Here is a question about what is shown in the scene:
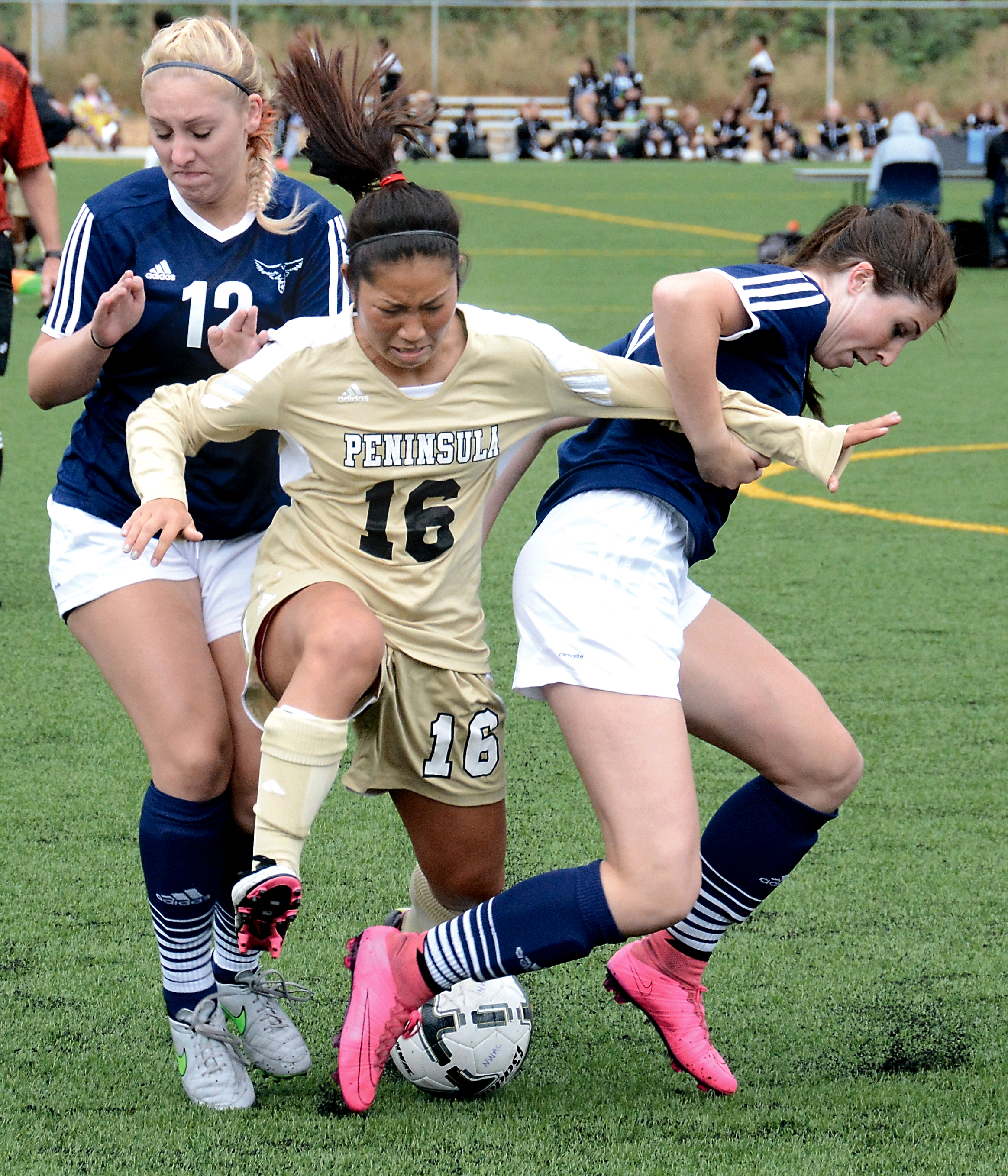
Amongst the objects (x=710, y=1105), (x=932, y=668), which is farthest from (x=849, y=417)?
(x=710, y=1105)

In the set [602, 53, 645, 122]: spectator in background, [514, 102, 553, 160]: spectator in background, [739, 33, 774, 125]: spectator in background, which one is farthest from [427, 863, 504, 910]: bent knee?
[602, 53, 645, 122]: spectator in background

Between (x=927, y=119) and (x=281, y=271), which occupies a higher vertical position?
(x=281, y=271)

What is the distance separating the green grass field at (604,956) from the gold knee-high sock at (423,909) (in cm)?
26

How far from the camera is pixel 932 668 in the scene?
5.55 meters

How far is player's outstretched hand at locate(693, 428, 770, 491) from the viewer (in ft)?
9.55

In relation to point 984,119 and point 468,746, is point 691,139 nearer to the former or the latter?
point 984,119

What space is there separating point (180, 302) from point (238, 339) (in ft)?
0.82

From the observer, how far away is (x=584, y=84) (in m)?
35.8

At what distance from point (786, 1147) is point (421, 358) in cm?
145

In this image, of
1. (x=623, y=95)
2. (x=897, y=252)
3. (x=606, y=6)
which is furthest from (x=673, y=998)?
(x=606, y=6)

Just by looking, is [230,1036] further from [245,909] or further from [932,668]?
[932,668]

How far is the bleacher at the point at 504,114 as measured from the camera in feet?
117

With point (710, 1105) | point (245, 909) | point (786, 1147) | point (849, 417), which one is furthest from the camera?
point (849, 417)

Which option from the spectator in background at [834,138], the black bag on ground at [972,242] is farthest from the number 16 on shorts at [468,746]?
the spectator in background at [834,138]
